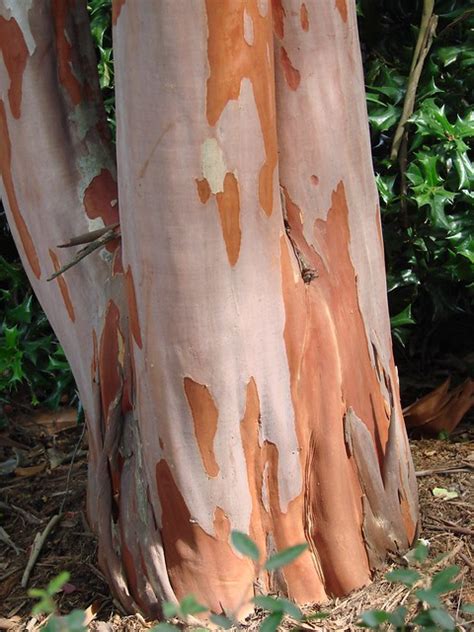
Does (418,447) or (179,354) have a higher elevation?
(179,354)

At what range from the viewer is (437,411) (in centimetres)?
360

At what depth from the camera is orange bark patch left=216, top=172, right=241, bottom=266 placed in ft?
7.27

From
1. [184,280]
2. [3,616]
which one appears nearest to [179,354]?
[184,280]

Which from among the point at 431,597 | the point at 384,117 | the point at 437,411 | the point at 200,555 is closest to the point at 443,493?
the point at 437,411

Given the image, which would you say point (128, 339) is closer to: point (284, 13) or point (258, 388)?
point (258, 388)

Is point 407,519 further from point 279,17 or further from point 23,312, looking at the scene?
point 23,312

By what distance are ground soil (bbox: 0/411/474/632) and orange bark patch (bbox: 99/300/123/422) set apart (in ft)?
1.97

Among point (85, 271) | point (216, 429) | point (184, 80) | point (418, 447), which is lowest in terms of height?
point (418, 447)

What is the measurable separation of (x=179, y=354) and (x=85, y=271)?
18.9 inches

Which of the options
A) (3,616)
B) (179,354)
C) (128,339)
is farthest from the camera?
(3,616)

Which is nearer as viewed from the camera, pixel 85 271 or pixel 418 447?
pixel 85 271

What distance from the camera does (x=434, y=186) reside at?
134 inches

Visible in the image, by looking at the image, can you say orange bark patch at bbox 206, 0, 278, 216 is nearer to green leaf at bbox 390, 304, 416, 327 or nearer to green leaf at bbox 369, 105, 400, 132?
green leaf at bbox 369, 105, 400, 132

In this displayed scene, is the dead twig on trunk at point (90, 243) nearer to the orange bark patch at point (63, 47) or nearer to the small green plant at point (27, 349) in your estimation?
the orange bark patch at point (63, 47)
